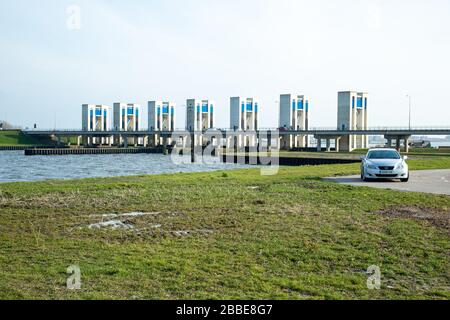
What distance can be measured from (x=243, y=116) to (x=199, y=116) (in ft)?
35.1

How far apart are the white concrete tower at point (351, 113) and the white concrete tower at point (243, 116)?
19.9 metres

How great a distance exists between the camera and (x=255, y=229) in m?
10.6

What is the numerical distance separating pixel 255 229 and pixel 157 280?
3924 mm

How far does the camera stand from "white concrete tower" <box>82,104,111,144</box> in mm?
130000

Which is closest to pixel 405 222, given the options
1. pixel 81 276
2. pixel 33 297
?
pixel 81 276

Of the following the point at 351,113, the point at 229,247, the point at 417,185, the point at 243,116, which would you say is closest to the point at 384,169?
the point at 417,185

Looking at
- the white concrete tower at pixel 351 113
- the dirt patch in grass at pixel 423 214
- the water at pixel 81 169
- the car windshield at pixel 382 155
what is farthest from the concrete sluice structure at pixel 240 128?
the dirt patch in grass at pixel 423 214

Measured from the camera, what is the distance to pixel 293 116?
102 meters

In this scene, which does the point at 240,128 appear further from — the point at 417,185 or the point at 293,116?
the point at 417,185

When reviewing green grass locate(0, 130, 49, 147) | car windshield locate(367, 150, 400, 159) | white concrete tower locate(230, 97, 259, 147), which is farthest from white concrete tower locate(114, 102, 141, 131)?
car windshield locate(367, 150, 400, 159)

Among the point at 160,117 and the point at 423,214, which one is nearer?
the point at 423,214

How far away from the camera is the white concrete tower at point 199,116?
11275 cm

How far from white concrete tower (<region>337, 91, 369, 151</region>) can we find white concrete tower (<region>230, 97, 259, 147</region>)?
19.9m
